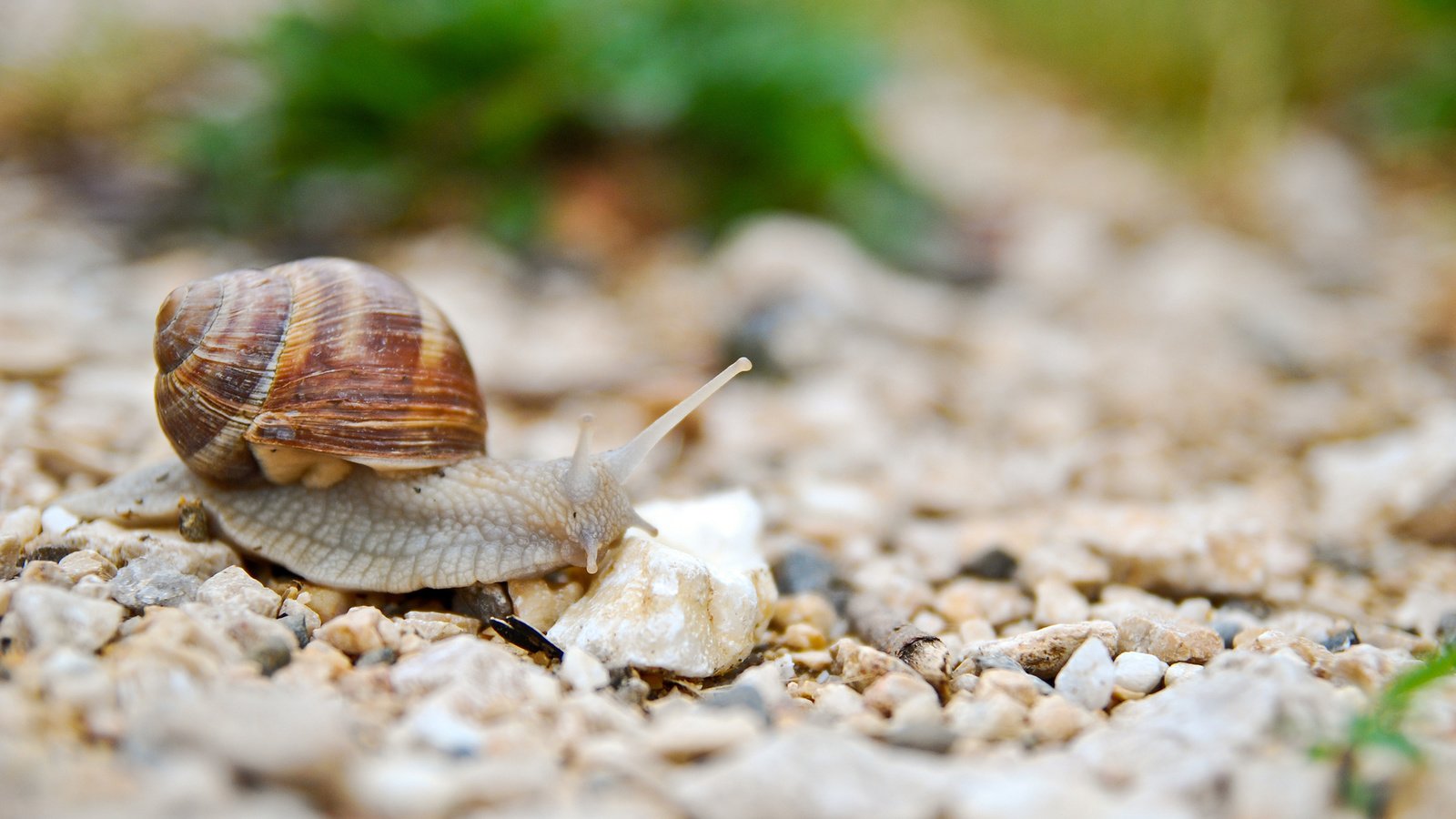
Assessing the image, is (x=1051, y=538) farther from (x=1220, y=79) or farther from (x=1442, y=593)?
(x=1220, y=79)

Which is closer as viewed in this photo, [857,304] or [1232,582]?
[1232,582]

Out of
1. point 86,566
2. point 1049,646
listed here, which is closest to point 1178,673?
point 1049,646

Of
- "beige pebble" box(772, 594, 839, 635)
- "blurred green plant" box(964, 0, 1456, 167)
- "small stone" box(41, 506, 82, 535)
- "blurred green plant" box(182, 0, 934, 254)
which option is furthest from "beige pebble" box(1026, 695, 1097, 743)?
"blurred green plant" box(964, 0, 1456, 167)

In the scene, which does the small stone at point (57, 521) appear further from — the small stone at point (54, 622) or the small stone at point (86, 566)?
the small stone at point (54, 622)

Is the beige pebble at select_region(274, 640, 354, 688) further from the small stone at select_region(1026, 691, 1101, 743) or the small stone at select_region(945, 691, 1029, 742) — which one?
the small stone at select_region(1026, 691, 1101, 743)

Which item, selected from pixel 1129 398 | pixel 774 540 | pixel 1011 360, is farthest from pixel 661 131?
pixel 774 540

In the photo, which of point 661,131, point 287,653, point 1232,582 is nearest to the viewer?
point 287,653
